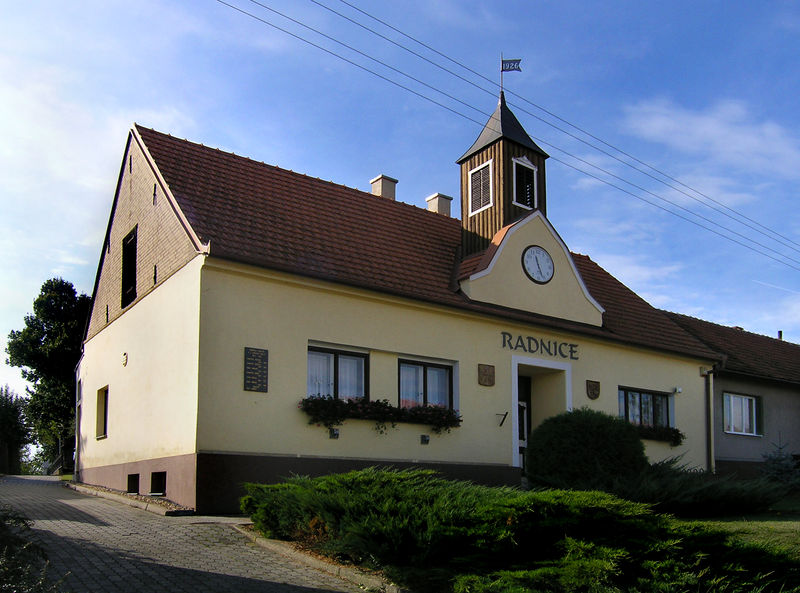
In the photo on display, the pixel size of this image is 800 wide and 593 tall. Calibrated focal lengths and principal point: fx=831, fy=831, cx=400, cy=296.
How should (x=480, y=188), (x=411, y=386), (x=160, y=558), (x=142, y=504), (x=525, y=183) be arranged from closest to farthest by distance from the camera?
(x=160, y=558) < (x=142, y=504) < (x=411, y=386) < (x=480, y=188) < (x=525, y=183)

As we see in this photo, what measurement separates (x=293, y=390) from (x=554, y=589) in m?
7.28

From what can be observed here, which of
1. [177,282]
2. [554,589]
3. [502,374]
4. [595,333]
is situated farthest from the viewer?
[595,333]

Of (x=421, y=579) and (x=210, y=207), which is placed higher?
(x=210, y=207)

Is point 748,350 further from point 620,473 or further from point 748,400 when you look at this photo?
point 620,473

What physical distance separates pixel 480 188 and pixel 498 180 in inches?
22.8

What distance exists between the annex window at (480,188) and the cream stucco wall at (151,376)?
303 inches

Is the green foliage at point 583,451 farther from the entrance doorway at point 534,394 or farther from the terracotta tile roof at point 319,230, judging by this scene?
the terracotta tile roof at point 319,230

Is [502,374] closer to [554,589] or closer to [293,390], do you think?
[293,390]

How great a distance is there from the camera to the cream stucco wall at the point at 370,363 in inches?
526

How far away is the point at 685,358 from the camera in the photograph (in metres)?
21.3

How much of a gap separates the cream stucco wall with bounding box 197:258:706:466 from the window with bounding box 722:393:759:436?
4655 millimetres

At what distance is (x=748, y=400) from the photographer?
24484mm

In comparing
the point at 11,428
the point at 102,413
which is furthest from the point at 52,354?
the point at 102,413

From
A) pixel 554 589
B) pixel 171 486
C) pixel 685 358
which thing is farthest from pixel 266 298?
pixel 685 358
